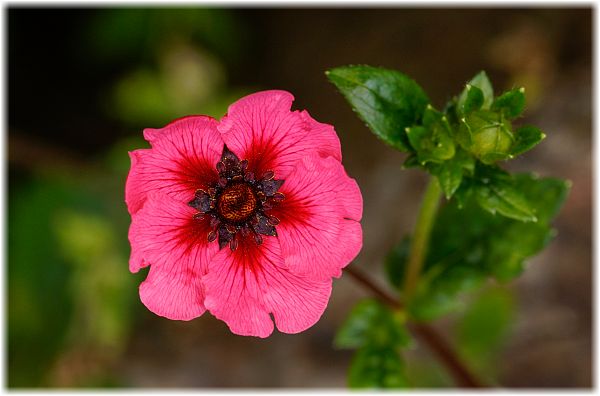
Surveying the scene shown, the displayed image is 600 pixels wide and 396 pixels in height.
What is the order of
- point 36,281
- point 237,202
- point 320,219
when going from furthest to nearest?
point 36,281 → point 237,202 → point 320,219

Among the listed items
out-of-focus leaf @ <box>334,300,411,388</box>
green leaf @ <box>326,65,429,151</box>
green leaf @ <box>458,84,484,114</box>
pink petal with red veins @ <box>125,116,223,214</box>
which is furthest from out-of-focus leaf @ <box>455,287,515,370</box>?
pink petal with red veins @ <box>125,116,223,214</box>

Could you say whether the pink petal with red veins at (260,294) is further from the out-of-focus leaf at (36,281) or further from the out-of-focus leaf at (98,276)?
the out-of-focus leaf at (36,281)

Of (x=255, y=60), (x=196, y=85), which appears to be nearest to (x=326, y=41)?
(x=255, y=60)

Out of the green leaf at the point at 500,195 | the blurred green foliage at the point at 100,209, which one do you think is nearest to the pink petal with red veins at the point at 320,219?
the green leaf at the point at 500,195

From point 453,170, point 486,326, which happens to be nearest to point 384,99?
point 453,170

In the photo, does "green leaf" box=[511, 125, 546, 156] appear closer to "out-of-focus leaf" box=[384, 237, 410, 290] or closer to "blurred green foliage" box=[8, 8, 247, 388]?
"out-of-focus leaf" box=[384, 237, 410, 290]

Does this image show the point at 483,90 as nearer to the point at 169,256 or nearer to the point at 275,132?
the point at 275,132
